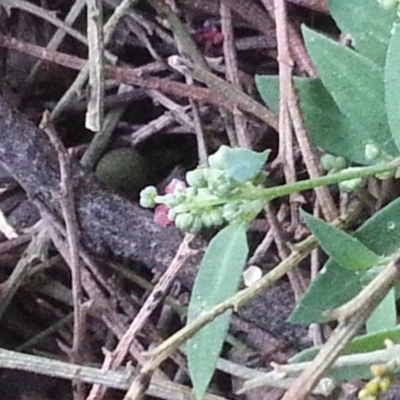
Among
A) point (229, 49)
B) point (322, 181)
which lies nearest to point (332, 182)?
point (322, 181)

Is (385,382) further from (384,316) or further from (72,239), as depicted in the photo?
(72,239)

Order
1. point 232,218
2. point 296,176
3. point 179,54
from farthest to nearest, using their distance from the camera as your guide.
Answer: point 179,54 → point 296,176 → point 232,218

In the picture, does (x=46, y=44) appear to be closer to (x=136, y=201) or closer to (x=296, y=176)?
(x=136, y=201)

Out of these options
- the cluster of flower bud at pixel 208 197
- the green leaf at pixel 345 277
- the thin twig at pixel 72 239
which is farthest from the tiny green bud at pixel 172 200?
the thin twig at pixel 72 239

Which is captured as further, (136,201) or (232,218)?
(136,201)

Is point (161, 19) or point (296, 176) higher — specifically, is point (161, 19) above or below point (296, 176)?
above

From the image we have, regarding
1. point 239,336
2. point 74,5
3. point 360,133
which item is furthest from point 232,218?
point 74,5
